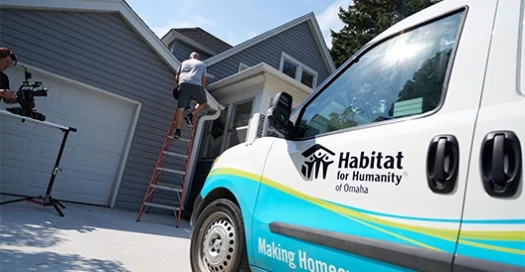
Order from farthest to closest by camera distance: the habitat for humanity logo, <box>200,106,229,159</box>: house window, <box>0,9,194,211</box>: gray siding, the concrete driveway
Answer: <box>200,106,229,159</box>: house window → <box>0,9,194,211</box>: gray siding → the concrete driveway → the habitat for humanity logo

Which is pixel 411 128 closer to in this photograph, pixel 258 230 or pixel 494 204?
pixel 494 204

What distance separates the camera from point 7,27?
5.58 m

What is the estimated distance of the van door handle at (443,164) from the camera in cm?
127

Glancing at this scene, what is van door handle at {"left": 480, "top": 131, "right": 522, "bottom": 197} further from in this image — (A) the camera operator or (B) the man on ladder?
(B) the man on ladder

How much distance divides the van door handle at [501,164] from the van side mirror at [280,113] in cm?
117

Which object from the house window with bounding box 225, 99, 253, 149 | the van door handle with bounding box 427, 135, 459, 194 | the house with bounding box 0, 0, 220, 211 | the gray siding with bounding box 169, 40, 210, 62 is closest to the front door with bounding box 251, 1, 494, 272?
the van door handle with bounding box 427, 135, 459, 194

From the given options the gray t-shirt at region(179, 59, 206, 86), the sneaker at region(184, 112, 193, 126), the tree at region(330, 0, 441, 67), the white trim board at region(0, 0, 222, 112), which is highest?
the tree at region(330, 0, 441, 67)

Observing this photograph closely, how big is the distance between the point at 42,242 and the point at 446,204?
11.8 feet

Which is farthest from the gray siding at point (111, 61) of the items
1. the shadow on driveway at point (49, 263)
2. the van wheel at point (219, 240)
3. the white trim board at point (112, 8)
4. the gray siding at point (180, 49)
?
the van wheel at point (219, 240)

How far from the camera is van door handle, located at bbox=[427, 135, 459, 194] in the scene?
4.17 ft

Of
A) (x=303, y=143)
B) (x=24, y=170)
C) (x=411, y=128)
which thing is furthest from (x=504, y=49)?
(x=24, y=170)

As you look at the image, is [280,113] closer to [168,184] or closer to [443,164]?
[443,164]

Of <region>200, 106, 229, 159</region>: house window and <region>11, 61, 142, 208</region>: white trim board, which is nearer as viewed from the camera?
<region>11, 61, 142, 208</region>: white trim board

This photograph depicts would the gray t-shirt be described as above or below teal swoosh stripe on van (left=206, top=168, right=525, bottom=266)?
above
